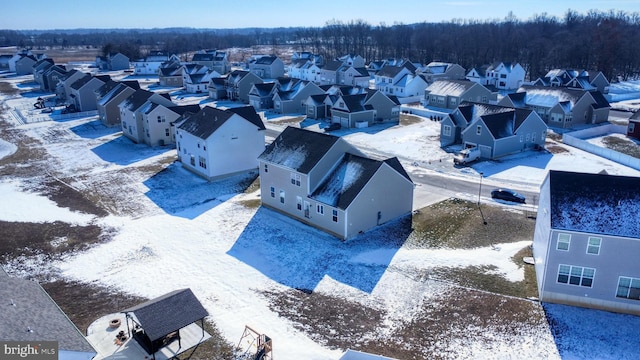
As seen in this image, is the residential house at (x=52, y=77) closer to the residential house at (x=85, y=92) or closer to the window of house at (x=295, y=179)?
the residential house at (x=85, y=92)

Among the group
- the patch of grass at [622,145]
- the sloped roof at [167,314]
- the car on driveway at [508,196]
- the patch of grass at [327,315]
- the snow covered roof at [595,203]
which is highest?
the snow covered roof at [595,203]

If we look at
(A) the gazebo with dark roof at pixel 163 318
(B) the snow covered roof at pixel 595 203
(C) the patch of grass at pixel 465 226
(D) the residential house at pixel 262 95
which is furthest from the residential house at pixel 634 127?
(A) the gazebo with dark roof at pixel 163 318

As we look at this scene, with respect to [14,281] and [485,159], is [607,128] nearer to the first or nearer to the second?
[485,159]

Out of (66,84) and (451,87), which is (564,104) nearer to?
(451,87)

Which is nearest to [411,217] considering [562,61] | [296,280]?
A: [296,280]

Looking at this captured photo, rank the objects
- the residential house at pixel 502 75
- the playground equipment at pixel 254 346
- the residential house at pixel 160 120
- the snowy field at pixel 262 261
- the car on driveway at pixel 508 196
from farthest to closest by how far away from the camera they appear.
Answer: the residential house at pixel 502 75 < the residential house at pixel 160 120 < the car on driveway at pixel 508 196 < the snowy field at pixel 262 261 < the playground equipment at pixel 254 346
